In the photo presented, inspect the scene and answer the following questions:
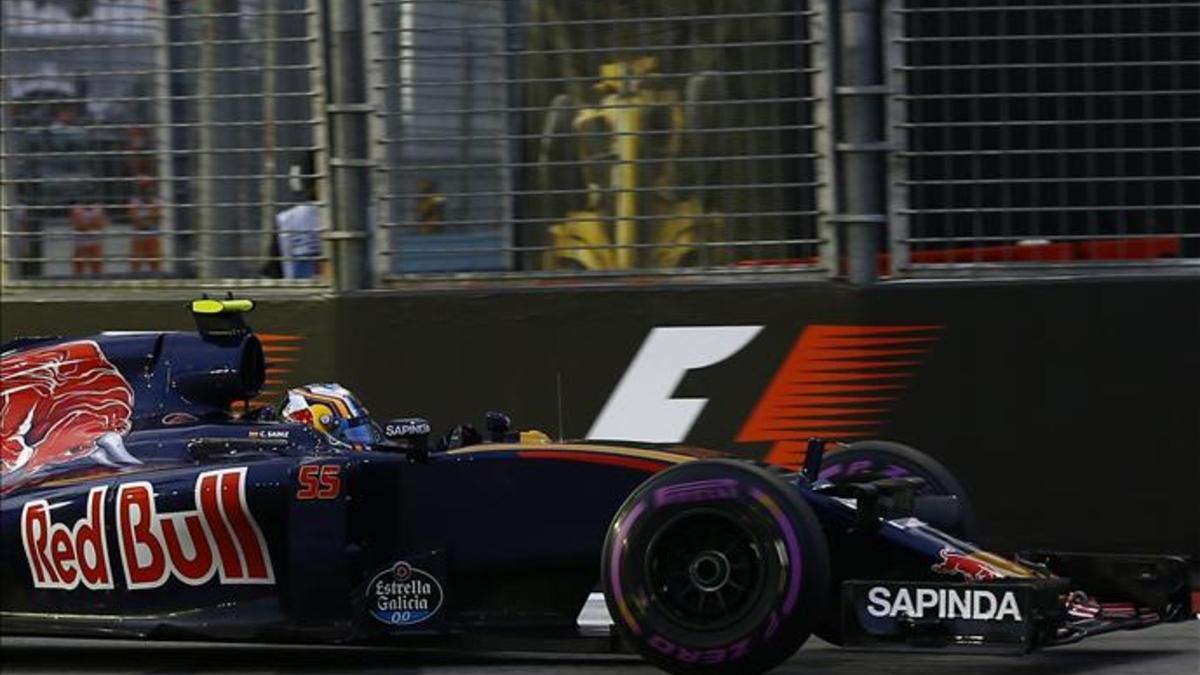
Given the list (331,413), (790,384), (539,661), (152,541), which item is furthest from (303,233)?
(539,661)

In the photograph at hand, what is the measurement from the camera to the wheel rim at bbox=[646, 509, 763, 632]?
614cm

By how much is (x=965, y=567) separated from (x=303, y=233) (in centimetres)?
421

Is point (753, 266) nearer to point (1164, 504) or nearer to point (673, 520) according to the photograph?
point (1164, 504)

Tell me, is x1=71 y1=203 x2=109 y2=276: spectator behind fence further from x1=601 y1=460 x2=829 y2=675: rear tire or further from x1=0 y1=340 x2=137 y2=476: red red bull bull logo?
x1=601 y1=460 x2=829 y2=675: rear tire

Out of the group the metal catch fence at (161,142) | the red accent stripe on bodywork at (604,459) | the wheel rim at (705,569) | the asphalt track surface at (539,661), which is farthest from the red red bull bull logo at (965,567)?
the metal catch fence at (161,142)

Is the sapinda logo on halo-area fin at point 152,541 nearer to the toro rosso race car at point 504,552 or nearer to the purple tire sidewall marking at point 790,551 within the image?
the toro rosso race car at point 504,552

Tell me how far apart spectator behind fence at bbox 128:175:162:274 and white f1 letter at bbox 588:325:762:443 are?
2.38m

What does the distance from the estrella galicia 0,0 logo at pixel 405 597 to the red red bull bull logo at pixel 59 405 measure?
1.24 metres

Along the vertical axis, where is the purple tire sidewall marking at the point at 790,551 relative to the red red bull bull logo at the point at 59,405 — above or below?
below

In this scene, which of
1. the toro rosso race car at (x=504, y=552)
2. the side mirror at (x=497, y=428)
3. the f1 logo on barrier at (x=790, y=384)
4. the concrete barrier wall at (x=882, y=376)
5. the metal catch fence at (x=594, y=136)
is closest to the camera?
the toro rosso race car at (x=504, y=552)

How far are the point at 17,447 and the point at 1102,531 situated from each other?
14.1 feet

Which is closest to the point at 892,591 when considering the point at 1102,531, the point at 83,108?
the point at 1102,531

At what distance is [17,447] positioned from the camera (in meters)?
7.57

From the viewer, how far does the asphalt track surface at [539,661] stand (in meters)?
6.67
